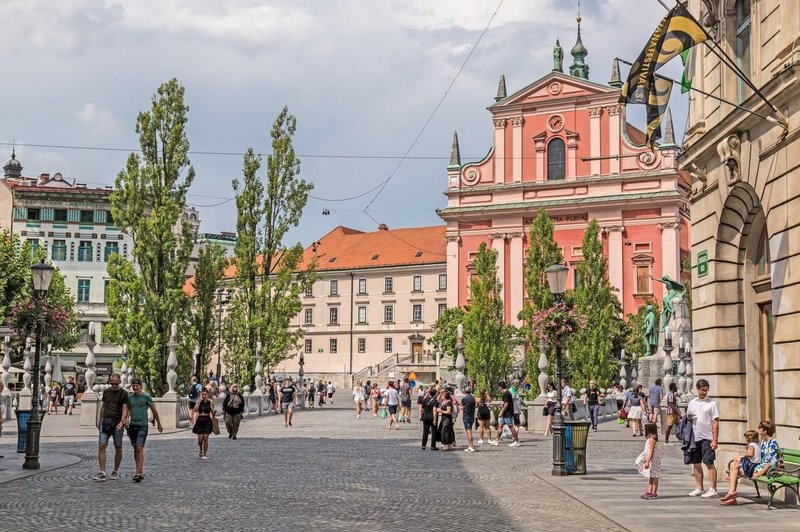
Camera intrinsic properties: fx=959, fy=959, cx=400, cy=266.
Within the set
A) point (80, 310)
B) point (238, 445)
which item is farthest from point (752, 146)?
point (80, 310)

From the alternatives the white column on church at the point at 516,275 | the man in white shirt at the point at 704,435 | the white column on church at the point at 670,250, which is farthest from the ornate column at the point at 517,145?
the man in white shirt at the point at 704,435

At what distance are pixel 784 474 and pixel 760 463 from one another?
16.5 inches

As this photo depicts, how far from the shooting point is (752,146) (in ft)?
47.2

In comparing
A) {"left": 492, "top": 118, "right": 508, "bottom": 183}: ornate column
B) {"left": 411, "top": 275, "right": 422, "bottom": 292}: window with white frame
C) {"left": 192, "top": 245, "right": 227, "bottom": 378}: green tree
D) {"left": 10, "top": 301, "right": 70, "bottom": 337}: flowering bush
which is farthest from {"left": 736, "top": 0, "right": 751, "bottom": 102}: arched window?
{"left": 411, "top": 275, "right": 422, "bottom": 292}: window with white frame

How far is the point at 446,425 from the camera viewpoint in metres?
23.2

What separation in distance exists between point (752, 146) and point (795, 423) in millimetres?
4190

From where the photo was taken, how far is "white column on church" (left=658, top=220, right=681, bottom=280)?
211 ft

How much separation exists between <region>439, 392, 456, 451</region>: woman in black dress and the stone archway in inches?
340

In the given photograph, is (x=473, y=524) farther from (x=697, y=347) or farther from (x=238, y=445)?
(x=238, y=445)

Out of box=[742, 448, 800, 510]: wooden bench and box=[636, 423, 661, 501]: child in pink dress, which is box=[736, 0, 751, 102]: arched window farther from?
box=[742, 448, 800, 510]: wooden bench

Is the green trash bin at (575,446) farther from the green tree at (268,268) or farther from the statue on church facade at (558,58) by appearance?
A: the statue on church facade at (558,58)

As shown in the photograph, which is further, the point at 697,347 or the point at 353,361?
the point at 353,361

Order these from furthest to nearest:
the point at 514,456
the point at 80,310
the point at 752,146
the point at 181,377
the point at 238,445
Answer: the point at 80,310, the point at 181,377, the point at 238,445, the point at 514,456, the point at 752,146

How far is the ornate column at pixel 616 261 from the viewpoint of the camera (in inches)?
2586
